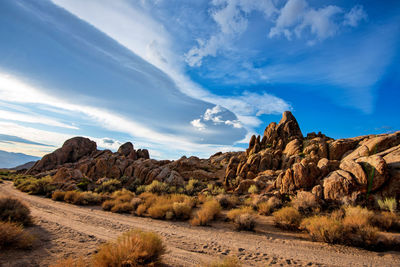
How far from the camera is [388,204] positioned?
999 cm

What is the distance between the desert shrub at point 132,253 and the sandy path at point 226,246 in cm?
79

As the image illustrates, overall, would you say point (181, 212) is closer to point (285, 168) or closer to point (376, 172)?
point (376, 172)

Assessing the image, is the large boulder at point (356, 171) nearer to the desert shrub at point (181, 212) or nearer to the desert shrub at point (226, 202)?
the desert shrub at point (226, 202)

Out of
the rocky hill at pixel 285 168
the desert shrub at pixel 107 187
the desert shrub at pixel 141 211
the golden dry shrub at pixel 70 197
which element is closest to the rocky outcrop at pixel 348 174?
the rocky hill at pixel 285 168

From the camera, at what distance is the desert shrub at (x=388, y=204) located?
9.79 meters

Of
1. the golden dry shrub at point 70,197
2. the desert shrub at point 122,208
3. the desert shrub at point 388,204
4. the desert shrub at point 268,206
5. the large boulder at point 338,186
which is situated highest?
the large boulder at point 338,186

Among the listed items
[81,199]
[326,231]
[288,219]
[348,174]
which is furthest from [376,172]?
[81,199]

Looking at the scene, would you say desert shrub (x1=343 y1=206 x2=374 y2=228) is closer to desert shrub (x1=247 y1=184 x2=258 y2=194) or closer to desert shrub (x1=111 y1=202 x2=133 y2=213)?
desert shrub (x1=247 y1=184 x2=258 y2=194)

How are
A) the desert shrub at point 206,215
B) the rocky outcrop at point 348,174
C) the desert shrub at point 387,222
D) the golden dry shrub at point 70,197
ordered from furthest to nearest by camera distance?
the golden dry shrub at point 70,197
the rocky outcrop at point 348,174
the desert shrub at point 206,215
the desert shrub at point 387,222

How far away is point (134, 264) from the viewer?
4621 mm

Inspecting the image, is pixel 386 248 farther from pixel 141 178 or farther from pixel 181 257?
pixel 141 178

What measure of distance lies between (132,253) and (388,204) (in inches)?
529

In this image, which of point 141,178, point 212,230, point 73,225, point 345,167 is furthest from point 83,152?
point 345,167

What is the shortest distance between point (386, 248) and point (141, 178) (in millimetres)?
26744
